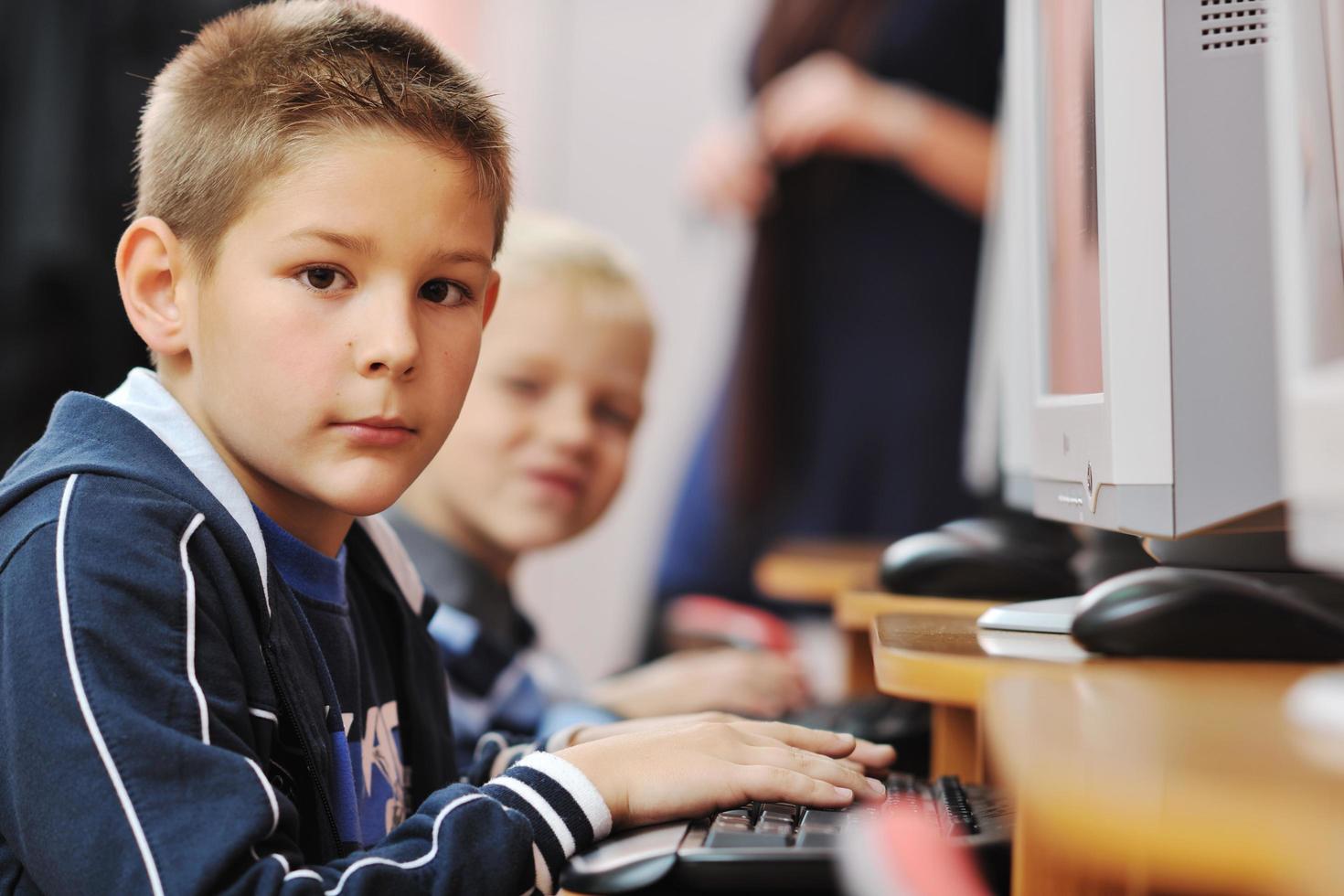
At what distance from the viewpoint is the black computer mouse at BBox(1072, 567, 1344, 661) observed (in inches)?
25.4

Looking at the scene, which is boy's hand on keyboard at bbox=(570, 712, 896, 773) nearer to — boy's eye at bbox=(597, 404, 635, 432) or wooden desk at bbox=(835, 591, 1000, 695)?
wooden desk at bbox=(835, 591, 1000, 695)

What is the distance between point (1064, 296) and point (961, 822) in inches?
18.2

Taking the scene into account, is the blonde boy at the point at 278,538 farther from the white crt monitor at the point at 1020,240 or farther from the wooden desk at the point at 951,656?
the white crt monitor at the point at 1020,240

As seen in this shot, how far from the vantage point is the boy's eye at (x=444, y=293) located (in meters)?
0.76

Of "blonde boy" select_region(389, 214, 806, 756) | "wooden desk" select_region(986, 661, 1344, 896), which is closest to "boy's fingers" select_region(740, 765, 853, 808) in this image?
"wooden desk" select_region(986, 661, 1344, 896)

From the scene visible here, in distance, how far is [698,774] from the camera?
24.9 inches

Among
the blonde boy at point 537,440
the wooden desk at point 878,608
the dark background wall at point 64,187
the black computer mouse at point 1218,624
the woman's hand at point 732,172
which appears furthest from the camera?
the woman's hand at point 732,172

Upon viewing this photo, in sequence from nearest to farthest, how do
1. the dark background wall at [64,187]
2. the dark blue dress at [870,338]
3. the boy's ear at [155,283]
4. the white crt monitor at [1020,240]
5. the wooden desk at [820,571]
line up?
the boy's ear at [155,283]
the white crt monitor at [1020,240]
the wooden desk at [820,571]
the dark background wall at [64,187]
the dark blue dress at [870,338]

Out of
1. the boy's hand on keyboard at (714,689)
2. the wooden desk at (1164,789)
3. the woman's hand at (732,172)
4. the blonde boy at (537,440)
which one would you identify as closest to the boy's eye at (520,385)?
the blonde boy at (537,440)

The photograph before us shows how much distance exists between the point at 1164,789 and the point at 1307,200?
0.33m

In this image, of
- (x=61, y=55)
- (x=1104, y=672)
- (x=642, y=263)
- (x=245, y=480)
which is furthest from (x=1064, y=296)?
(x=642, y=263)

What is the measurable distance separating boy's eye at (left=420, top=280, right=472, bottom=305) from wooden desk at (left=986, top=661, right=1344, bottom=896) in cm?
38

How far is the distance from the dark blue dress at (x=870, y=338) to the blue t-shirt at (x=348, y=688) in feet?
5.40

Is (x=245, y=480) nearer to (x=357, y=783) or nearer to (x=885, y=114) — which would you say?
(x=357, y=783)
